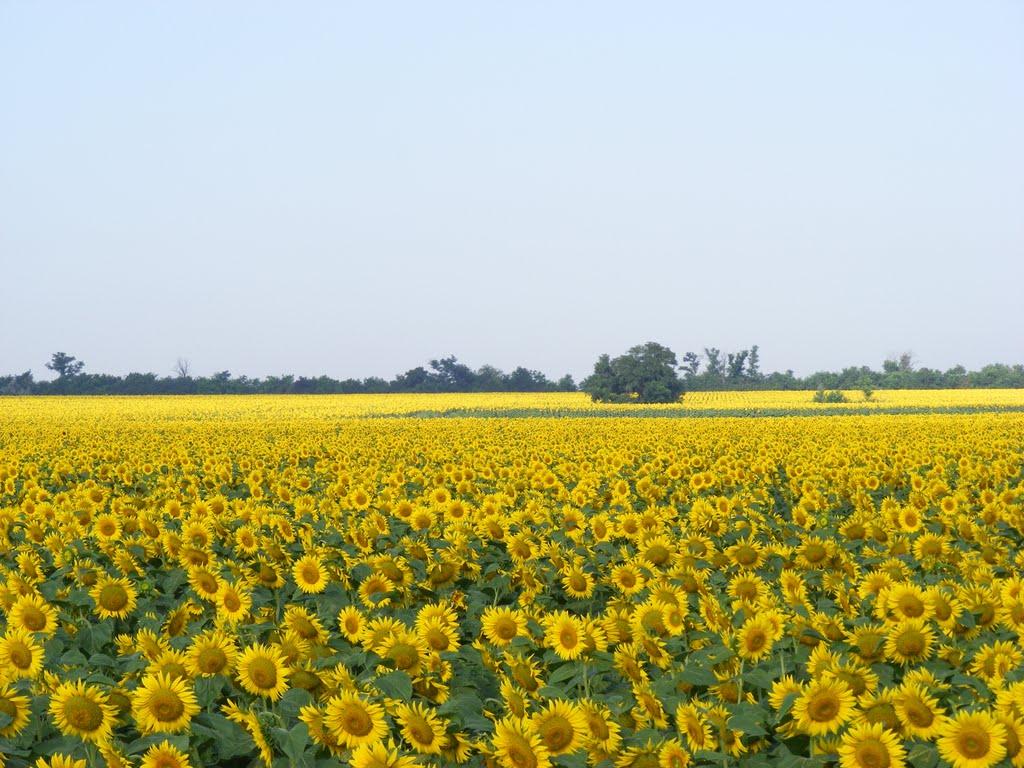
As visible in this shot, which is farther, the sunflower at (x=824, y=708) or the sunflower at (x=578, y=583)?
the sunflower at (x=578, y=583)

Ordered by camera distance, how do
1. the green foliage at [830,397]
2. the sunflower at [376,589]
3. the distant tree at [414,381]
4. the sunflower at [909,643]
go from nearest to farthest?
the sunflower at [909,643] → the sunflower at [376,589] → the green foliage at [830,397] → the distant tree at [414,381]

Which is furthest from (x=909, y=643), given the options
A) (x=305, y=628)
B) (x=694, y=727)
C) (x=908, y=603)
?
(x=305, y=628)

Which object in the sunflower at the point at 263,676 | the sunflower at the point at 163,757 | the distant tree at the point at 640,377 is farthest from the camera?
the distant tree at the point at 640,377

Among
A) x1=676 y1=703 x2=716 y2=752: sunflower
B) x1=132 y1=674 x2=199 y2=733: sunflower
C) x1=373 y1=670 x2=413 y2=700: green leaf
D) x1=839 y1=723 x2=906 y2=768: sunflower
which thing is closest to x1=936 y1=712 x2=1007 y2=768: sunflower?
x1=839 y1=723 x2=906 y2=768: sunflower

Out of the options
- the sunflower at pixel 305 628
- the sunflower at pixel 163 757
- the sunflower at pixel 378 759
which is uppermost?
the sunflower at pixel 305 628

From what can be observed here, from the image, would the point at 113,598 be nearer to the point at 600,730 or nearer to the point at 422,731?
the point at 422,731

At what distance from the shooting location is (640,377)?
60812 millimetres

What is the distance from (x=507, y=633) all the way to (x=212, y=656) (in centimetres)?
135

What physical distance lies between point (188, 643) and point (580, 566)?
2.32 metres

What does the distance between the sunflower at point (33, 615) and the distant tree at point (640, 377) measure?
187 feet

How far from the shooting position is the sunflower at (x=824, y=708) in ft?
9.27

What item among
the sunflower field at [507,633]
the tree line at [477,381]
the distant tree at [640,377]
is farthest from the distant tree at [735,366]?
the sunflower field at [507,633]

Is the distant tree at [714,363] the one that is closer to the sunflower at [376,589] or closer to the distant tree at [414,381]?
the distant tree at [414,381]

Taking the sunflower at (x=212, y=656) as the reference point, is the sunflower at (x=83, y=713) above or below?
below
